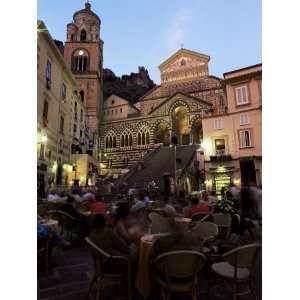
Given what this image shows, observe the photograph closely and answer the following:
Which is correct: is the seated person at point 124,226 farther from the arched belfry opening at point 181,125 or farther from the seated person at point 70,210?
the arched belfry opening at point 181,125

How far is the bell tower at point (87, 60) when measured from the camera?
30.8 metres

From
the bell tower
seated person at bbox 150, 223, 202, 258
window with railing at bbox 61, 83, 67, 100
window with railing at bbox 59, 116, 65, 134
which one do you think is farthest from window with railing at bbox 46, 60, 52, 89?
the bell tower

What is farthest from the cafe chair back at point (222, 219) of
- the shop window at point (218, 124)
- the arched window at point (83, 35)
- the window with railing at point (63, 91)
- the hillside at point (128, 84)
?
the hillside at point (128, 84)

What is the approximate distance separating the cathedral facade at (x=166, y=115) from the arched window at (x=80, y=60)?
5527 millimetres

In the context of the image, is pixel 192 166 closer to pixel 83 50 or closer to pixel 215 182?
pixel 215 182

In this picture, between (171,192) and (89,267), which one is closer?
(89,267)

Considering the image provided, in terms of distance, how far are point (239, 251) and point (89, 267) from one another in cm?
217

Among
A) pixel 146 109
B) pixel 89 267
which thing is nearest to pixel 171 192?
pixel 89 267

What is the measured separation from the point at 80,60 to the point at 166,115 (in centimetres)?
1254

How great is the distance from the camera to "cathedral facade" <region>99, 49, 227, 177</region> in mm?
28078

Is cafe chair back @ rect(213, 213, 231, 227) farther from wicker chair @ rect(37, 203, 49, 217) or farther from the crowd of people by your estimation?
wicker chair @ rect(37, 203, 49, 217)

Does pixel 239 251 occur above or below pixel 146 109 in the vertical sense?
below
